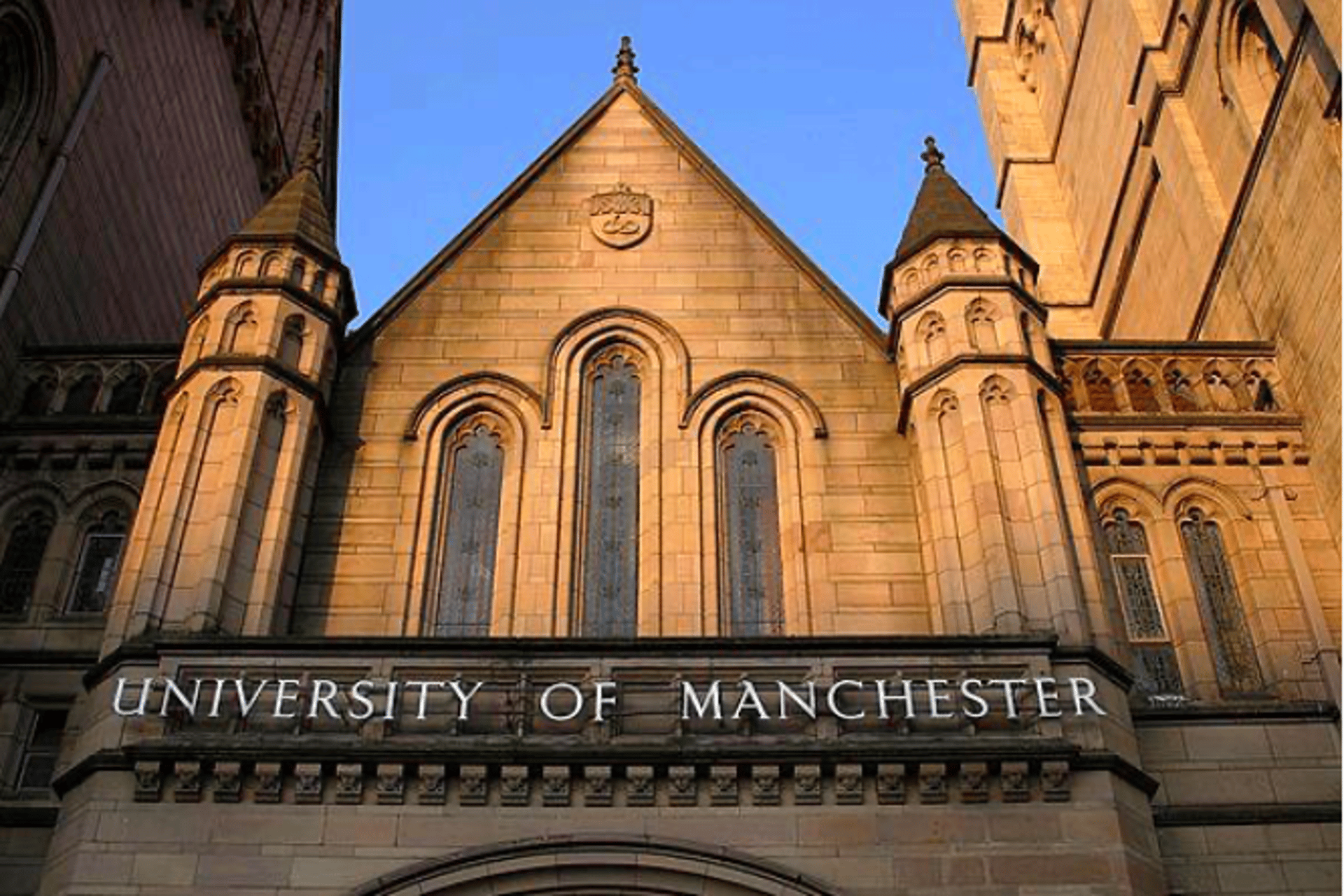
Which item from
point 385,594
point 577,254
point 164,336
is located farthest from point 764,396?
point 164,336

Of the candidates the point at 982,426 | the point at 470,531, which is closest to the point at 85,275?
the point at 470,531

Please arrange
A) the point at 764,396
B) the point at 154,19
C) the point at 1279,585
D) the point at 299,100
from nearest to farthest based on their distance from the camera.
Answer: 1. the point at 1279,585
2. the point at 764,396
3. the point at 154,19
4. the point at 299,100

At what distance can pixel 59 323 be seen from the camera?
19.0m

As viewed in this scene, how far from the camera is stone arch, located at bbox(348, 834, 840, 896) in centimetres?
1176

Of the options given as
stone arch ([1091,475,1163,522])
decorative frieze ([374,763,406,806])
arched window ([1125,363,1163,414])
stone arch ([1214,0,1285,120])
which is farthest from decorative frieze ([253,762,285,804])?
stone arch ([1214,0,1285,120])

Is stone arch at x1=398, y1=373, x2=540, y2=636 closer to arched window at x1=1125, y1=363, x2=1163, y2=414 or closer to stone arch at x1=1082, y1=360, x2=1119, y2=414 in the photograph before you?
stone arch at x1=1082, y1=360, x2=1119, y2=414

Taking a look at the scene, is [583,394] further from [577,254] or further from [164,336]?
[164,336]

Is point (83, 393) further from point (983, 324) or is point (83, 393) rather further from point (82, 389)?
point (983, 324)

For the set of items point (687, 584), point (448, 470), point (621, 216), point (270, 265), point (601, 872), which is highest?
point (621, 216)

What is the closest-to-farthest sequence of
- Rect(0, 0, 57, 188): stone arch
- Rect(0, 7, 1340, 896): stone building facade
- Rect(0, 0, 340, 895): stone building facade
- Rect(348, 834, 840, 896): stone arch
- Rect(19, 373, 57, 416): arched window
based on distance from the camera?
1. Rect(348, 834, 840, 896): stone arch
2. Rect(0, 7, 1340, 896): stone building facade
3. Rect(0, 0, 340, 895): stone building facade
4. Rect(19, 373, 57, 416): arched window
5. Rect(0, 0, 57, 188): stone arch

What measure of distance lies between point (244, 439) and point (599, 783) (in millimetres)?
5610

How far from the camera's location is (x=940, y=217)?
1775 cm

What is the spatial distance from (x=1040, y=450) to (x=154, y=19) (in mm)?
15569

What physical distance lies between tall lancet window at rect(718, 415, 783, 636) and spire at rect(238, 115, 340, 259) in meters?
5.34
